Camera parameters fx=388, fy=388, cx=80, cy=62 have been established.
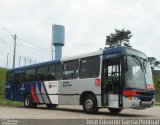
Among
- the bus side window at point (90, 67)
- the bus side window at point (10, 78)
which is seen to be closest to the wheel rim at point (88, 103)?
the bus side window at point (90, 67)

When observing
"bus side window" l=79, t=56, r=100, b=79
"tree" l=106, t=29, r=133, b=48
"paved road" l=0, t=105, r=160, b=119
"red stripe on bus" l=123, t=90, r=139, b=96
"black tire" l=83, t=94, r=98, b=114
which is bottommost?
"paved road" l=0, t=105, r=160, b=119

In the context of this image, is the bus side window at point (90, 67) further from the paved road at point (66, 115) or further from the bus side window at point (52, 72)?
the bus side window at point (52, 72)

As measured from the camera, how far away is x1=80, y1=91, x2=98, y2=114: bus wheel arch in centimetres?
1831

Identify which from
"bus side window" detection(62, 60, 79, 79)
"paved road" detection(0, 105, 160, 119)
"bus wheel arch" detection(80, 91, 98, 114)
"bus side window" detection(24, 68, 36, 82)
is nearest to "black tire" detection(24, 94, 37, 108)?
"bus side window" detection(24, 68, 36, 82)

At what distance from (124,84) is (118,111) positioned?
3.24 metres

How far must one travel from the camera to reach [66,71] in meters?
21.1

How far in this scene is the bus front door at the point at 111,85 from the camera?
56.2 ft

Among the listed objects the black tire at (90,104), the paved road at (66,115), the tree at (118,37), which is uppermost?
the tree at (118,37)

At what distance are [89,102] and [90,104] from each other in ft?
0.51

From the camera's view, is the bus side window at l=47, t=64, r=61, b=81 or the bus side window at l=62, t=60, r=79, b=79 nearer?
the bus side window at l=62, t=60, r=79, b=79

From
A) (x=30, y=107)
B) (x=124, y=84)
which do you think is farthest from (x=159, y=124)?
(x=30, y=107)

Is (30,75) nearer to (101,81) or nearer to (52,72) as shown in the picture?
(52,72)

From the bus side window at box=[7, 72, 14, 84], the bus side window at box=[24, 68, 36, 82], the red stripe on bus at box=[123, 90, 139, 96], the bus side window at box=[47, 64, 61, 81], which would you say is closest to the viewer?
the red stripe on bus at box=[123, 90, 139, 96]

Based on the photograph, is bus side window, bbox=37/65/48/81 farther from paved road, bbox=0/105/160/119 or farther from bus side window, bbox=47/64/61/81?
paved road, bbox=0/105/160/119
